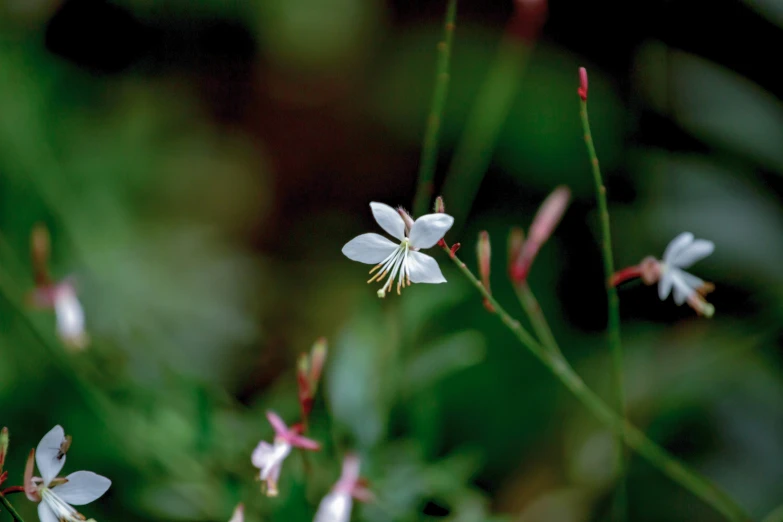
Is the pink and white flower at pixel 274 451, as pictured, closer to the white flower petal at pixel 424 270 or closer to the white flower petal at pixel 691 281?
the white flower petal at pixel 424 270

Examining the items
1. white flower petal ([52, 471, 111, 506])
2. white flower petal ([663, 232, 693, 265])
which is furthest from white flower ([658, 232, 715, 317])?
white flower petal ([52, 471, 111, 506])

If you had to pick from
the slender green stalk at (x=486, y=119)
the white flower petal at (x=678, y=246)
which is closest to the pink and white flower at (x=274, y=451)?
the white flower petal at (x=678, y=246)

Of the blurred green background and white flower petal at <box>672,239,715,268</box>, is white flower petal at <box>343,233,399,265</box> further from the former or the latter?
the blurred green background

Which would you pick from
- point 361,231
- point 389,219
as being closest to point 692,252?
point 389,219

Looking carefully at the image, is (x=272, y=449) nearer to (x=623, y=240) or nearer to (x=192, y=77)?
(x=623, y=240)

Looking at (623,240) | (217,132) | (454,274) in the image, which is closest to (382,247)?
(454,274)

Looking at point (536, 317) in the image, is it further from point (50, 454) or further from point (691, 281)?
point (50, 454)

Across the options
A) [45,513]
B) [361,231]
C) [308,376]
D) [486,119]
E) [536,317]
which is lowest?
[45,513]
